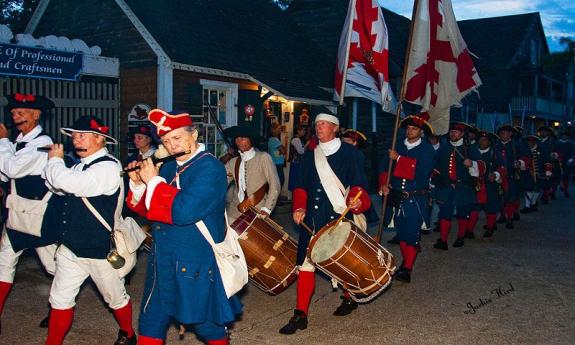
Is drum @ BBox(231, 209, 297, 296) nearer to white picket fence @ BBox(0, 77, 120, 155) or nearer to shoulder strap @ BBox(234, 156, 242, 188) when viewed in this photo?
shoulder strap @ BBox(234, 156, 242, 188)

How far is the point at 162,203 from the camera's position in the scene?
3250 millimetres

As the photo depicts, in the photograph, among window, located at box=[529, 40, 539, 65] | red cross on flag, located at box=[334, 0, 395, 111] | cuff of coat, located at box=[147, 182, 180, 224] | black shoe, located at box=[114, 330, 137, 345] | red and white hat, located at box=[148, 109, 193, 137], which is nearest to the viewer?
cuff of coat, located at box=[147, 182, 180, 224]


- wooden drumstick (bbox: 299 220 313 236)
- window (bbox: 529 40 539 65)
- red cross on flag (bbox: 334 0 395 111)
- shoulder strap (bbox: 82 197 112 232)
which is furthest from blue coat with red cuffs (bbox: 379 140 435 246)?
window (bbox: 529 40 539 65)

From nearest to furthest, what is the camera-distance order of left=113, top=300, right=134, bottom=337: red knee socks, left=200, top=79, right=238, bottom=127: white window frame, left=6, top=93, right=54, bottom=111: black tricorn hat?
left=113, top=300, right=134, bottom=337: red knee socks → left=6, top=93, right=54, bottom=111: black tricorn hat → left=200, top=79, right=238, bottom=127: white window frame

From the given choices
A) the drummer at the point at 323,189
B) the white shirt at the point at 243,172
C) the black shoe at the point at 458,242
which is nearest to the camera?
the drummer at the point at 323,189

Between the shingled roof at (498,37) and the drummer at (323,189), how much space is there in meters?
29.1

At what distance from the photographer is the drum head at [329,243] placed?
484 centimetres

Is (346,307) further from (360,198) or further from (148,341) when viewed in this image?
(148,341)

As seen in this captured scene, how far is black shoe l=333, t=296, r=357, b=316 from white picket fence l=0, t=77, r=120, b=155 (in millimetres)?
6729

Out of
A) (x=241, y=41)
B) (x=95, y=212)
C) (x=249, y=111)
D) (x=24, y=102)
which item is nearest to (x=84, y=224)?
(x=95, y=212)

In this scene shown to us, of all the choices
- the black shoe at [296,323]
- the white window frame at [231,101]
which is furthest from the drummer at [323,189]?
the white window frame at [231,101]

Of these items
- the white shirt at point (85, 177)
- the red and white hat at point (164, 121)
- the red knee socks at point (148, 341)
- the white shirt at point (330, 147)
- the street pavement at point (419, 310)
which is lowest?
the street pavement at point (419, 310)

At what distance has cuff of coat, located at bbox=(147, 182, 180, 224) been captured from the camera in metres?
3.25

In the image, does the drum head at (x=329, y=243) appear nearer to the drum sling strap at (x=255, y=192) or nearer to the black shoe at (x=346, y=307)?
the black shoe at (x=346, y=307)
